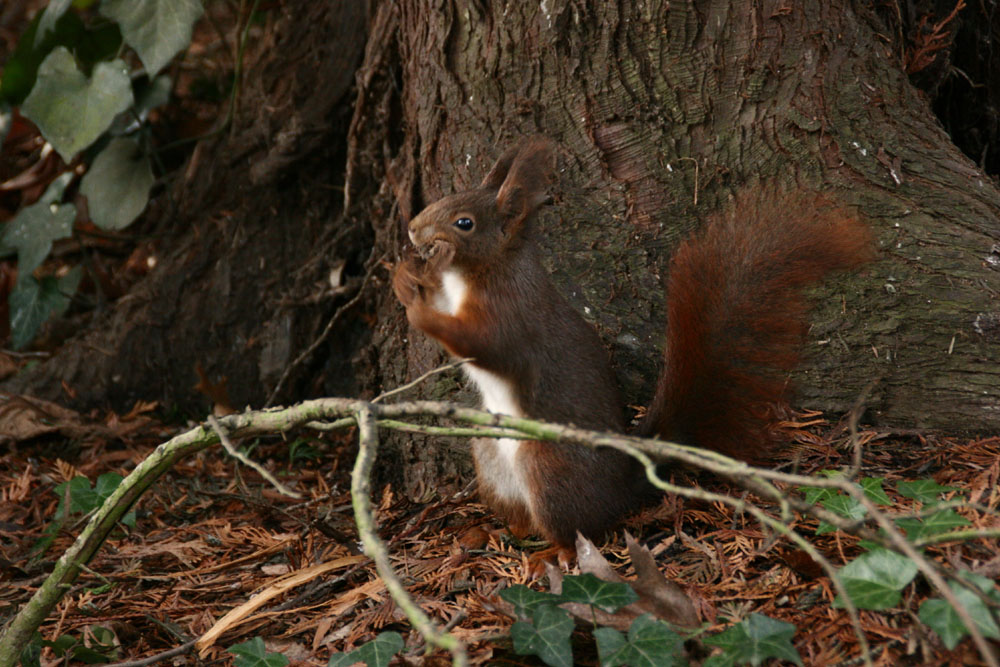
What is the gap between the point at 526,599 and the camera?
4.25 feet

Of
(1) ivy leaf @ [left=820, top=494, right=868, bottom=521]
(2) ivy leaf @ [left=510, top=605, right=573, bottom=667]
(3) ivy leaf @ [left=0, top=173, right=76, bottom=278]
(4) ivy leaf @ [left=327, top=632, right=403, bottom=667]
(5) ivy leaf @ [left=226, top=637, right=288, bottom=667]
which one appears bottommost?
(1) ivy leaf @ [left=820, top=494, right=868, bottom=521]

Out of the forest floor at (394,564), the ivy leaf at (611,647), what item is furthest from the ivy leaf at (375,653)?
the ivy leaf at (611,647)

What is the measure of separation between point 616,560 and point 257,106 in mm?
2028

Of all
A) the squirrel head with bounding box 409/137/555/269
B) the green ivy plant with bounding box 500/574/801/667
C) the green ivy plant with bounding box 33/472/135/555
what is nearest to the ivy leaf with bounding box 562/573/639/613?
the green ivy plant with bounding box 500/574/801/667

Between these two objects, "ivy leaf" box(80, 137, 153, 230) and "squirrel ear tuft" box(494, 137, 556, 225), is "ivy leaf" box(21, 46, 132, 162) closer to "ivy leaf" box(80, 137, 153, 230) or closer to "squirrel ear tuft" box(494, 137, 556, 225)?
"ivy leaf" box(80, 137, 153, 230)

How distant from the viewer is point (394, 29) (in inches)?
92.4

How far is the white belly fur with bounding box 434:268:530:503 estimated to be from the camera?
1.72 meters

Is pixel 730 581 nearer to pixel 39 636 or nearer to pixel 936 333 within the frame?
pixel 936 333

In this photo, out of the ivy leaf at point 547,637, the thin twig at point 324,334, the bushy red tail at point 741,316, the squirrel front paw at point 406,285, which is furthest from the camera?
the thin twig at point 324,334

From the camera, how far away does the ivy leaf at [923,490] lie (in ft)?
4.60

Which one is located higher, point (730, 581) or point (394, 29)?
point (394, 29)

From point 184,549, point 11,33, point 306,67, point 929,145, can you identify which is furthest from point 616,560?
point 11,33

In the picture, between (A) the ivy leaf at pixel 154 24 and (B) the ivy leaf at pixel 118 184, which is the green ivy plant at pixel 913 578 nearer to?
(A) the ivy leaf at pixel 154 24

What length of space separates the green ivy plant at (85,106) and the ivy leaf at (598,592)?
1.78 metres
